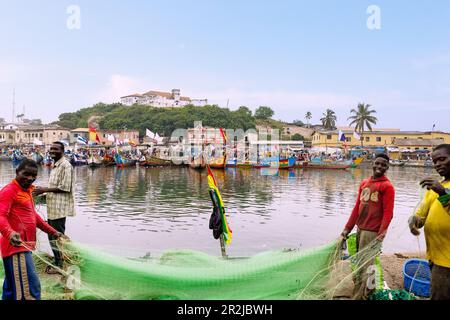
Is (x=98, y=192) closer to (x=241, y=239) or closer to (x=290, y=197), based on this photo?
(x=290, y=197)

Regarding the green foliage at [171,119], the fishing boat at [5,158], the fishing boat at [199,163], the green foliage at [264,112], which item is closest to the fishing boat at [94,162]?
the fishing boat at [199,163]

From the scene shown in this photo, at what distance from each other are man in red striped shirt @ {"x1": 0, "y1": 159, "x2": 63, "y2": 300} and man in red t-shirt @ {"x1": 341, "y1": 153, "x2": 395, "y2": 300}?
114 inches

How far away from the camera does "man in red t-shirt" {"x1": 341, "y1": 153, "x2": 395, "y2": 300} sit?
3559 millimetres

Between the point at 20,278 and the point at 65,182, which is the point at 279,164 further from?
the point at 20,278

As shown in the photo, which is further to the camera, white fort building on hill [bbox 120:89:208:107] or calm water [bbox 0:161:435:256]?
white fort building on hill [bbox 120:89:208:107]

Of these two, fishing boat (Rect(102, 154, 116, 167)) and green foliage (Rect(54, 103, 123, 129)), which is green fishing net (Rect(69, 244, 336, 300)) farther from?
green foliage (Rect(54, 103, 123, 129))

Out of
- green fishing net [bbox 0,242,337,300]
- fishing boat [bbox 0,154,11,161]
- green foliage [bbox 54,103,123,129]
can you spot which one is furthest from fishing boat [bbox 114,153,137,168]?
green foliage [bbox 54,103,123,129]

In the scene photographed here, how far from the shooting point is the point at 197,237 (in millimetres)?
8805

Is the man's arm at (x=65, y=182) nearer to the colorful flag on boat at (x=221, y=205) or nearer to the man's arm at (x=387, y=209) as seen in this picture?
the colorful flag on boat at (x=221, y=205)

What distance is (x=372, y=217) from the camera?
12.0 feet

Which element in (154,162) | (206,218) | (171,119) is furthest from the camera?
(171,119)

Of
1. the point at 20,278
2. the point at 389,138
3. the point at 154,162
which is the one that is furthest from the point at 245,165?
the point at 20,278

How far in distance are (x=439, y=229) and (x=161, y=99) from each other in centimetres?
11353
